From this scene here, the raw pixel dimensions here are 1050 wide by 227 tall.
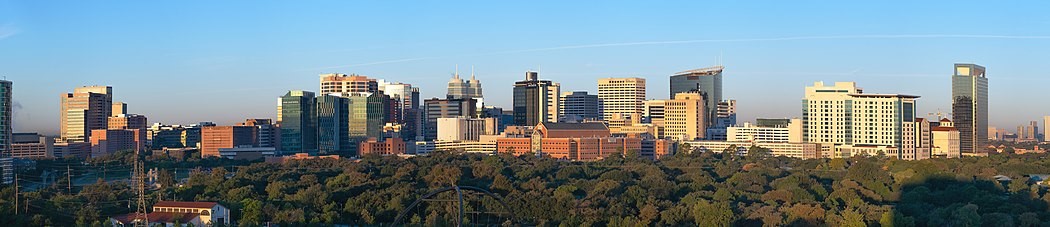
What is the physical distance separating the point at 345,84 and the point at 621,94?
57.4ft

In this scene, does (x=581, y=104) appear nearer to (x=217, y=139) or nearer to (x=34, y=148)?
(x=217, y=139)

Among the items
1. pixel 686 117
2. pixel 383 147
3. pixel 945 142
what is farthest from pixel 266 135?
pixel 945 142

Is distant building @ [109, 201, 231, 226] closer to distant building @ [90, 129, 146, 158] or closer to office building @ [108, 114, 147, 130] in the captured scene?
distant building @ [90, 129, 146, 158]

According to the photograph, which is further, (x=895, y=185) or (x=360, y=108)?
(x=360, y=108)

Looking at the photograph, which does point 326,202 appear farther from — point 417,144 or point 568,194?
point 417,144

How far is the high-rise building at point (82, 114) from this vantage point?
6028cm

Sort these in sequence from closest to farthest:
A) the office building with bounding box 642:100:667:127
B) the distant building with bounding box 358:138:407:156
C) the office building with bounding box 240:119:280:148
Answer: the distant building with bounding box 358:138:407:156 → the office building with bounding box 240:119:280:148 → the office building with bounding box 642:100:667:127

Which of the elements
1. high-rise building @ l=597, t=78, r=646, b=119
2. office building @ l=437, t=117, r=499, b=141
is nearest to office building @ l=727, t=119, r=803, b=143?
office building @ l=437, t=117, r=499, b=141

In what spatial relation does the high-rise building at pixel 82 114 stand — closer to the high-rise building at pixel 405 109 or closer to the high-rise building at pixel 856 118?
the high-rise building at pixel 405 109

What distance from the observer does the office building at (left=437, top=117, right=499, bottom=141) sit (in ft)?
183

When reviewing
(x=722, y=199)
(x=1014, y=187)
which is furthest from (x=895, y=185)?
(x=722, y=199)

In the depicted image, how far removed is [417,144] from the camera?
54344 mm

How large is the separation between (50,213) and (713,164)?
79.4 ft

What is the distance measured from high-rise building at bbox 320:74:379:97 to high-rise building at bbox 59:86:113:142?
11.3 m
